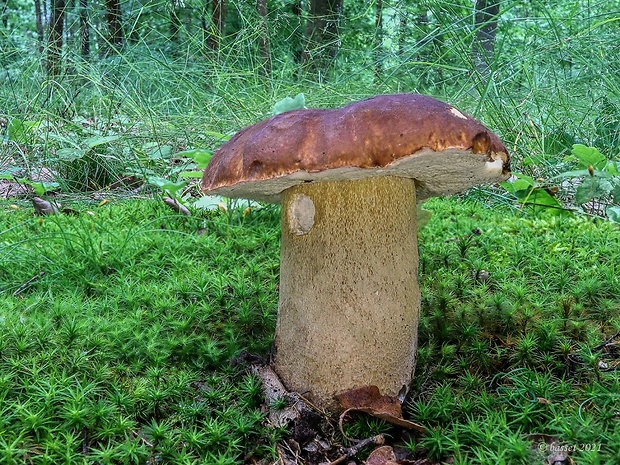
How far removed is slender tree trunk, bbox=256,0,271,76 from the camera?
199 inches

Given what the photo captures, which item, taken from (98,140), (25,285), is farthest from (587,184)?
(98,140)

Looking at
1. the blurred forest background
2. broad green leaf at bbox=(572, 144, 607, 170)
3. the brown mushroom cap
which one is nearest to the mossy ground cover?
broad green leaf at bbox=(572, 144, 607, 170)

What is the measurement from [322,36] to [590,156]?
16.7ft

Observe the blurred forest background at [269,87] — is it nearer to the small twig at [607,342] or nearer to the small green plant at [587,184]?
the small green plant at [587,184]

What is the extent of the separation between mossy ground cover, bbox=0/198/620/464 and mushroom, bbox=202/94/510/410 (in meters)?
0.15

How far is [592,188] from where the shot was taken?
2.00 meters

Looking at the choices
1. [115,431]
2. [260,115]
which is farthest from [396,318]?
[260,115]

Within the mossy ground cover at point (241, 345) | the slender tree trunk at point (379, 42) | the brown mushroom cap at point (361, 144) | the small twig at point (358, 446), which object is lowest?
the small twig at point (358, 446)

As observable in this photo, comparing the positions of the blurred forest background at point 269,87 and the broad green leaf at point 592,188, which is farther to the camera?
the blurred forest background at point 269,87

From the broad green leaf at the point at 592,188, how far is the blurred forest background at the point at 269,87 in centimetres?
75

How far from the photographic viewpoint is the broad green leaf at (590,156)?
6.52ft

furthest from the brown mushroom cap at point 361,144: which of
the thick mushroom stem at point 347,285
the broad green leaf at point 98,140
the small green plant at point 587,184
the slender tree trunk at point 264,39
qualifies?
the slender tree trunk at point 264,39

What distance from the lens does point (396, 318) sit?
62.3 inches

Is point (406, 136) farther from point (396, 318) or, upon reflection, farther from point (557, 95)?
point (557, 95)
